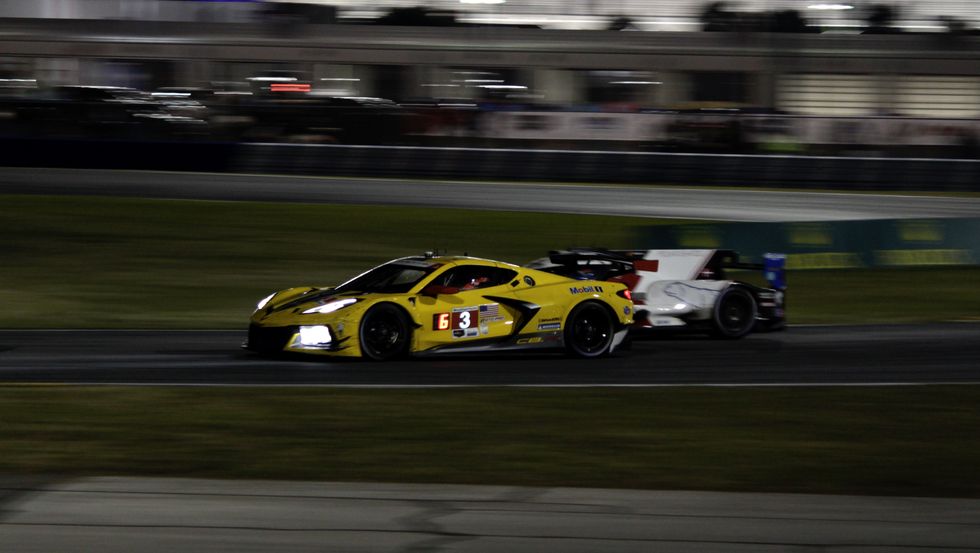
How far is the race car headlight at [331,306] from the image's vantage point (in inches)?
434

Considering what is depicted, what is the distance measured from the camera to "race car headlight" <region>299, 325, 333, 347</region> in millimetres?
11016

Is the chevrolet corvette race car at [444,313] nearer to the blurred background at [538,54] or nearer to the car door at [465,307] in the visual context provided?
the car door at [465,307]

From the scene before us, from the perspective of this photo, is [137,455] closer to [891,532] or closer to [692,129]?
[891,532]

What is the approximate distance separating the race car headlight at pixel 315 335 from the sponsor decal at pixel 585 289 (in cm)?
239

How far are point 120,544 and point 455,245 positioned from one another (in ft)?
51.4

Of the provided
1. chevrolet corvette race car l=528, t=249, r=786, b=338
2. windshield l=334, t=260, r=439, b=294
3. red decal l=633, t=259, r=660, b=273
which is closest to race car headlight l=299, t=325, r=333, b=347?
windshield l=334, t=260, r=439, b=294

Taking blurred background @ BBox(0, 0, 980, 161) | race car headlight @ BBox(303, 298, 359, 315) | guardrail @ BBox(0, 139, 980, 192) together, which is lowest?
race car headlight @ BBox(303, 298, 359, 315)

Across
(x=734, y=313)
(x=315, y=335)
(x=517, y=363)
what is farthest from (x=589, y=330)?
(x=315, y=335)

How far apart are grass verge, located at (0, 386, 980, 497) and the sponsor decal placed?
2.09 meters

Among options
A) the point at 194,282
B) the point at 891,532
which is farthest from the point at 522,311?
the point at 194,282

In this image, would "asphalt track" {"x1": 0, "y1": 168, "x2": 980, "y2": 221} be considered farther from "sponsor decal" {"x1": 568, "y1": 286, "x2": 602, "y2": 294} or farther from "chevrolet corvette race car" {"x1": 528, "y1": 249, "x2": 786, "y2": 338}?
"sponsor decal" {"x1": 568, "y1": 286, "x2": 602, "y2": 294}

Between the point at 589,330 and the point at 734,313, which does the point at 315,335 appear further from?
the point at 734,313

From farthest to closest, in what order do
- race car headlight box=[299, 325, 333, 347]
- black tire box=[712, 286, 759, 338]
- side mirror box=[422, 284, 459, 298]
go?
black tire box=[712, 286, 759, 338] < side mirror box=[422, 284, 459, 298] < race car headlight box=[299, 325, 333, 347]

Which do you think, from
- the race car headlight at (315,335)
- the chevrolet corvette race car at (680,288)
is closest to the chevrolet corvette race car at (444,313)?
the race car headlight at (315,335)
